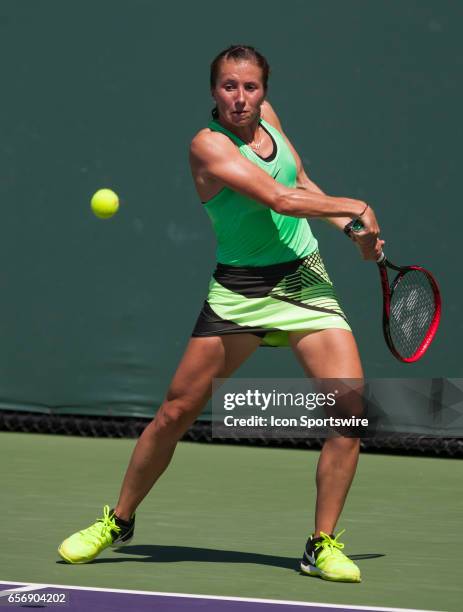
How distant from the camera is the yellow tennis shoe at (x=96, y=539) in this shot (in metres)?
4.67

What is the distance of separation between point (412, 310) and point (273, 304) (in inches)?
24.3

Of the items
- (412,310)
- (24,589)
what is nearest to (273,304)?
(412,310)

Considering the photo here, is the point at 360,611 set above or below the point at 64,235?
below

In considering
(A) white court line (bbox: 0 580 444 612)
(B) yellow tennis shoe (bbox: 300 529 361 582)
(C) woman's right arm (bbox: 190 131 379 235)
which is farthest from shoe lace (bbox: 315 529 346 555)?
(C) woman's right arm (bbox: 190 131 379 235)

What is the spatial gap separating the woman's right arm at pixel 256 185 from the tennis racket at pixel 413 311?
22.7 inches

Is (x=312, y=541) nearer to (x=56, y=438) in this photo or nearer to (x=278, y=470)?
(x=278, y=470)

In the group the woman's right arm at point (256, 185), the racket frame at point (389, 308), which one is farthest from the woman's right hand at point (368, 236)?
the racket frame at point (389, 308)

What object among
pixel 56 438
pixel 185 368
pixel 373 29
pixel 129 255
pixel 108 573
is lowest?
pixel 108 573

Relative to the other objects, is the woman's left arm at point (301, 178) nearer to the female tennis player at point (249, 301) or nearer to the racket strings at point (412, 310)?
the female tennis player at point (249, 301)

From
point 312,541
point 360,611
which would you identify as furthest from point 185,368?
point 360,611

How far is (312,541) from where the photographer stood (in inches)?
179

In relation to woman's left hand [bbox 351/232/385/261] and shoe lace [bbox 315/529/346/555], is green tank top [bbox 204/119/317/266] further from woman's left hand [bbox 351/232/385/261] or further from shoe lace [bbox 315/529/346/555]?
shoe lace [bbox 315/529/346/555]

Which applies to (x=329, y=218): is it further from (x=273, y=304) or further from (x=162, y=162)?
(x=162, y=162)

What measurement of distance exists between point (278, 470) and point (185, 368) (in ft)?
7.70
